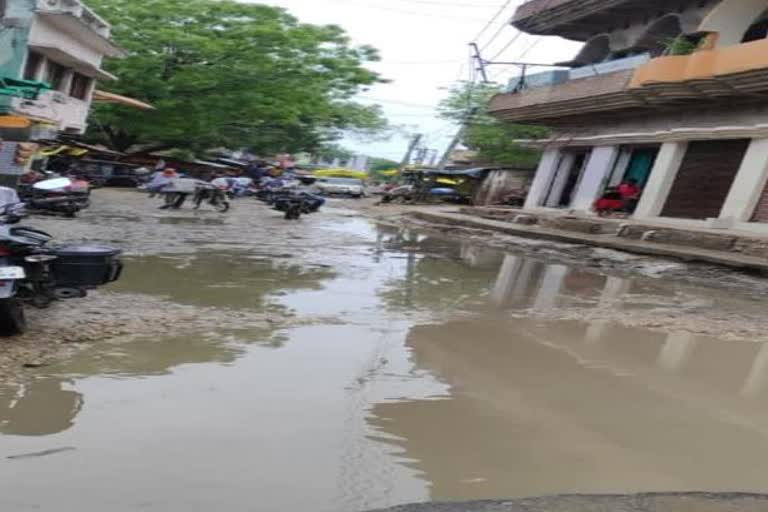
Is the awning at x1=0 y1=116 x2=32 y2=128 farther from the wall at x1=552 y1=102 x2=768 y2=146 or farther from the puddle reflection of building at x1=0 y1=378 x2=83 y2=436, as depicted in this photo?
the wall at x1=552 y1=102 x2=768 y2=146

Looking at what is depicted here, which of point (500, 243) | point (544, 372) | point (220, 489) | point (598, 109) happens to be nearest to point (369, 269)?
point (544, 372)

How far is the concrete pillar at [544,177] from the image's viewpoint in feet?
86.1

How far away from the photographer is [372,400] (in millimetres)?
4898

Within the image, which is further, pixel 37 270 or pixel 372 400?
pixel 37 270

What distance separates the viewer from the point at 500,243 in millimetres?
18078

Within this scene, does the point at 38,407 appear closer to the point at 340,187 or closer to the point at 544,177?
the point at 544,177

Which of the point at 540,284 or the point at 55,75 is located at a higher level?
the point at 55,75

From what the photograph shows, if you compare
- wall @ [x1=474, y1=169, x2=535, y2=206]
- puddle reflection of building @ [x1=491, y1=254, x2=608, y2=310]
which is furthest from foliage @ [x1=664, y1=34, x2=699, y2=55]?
wall @ [x1=474, y1=169, x2=535, y2=206]

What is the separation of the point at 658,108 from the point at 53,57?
18.8 m

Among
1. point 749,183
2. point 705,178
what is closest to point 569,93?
point 705,178

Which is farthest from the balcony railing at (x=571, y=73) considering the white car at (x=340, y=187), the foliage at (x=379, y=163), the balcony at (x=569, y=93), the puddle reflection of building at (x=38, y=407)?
the foliage at (x=379, y=163)

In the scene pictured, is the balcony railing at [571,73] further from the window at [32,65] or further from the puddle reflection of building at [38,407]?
A: the puddle reflection of building at [38,407]

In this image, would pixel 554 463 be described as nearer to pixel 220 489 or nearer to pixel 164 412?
pixel 220 489

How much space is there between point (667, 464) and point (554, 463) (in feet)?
1.97
